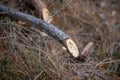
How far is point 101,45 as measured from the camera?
3.34 meters

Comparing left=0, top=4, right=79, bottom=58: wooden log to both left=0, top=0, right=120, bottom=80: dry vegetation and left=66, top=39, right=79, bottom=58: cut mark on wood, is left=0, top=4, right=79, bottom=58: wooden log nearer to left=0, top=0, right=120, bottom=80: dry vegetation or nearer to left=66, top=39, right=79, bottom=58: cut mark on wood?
left=66, top=39, right=79, bottom=58: cut mark on wood

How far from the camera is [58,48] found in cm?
302

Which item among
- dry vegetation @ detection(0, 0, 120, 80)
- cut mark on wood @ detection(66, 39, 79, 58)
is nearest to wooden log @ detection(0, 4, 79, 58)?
cut mark on wood @ detection(66, 39, 79, 58)

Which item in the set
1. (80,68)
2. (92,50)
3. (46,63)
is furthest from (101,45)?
(46,63)

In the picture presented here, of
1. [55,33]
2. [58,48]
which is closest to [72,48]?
[55,33]

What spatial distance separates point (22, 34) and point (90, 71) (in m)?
0.74

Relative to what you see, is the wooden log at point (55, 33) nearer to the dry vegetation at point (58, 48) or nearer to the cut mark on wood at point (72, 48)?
the cut mark on wood at point (72, 48)

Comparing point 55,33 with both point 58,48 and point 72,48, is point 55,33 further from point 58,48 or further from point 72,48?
point 58,48

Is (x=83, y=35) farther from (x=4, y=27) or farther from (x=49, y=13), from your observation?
(x=4, y=27)

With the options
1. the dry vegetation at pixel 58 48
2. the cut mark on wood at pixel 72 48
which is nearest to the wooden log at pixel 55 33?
the cut mark on wood at pixel 72 48

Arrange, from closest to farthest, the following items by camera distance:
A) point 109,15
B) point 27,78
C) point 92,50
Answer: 1. point 27,78
2. point 92,50
3. point 109,15

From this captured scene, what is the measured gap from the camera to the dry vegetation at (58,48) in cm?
246

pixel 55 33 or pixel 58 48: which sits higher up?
pixel 55 33

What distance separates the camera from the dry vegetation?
96.7 inches
